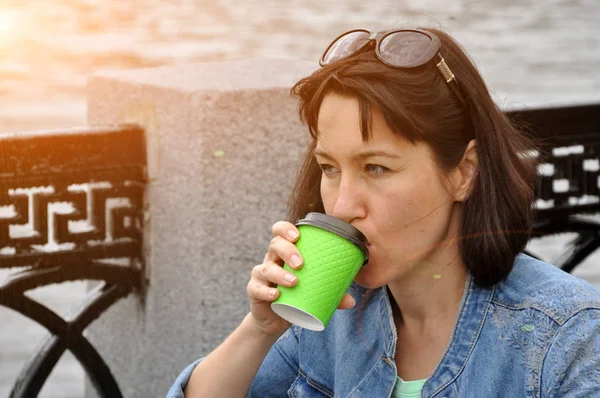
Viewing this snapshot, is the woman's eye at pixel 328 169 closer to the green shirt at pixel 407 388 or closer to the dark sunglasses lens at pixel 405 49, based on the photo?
the dark sunglasses lens at pixel 405 49

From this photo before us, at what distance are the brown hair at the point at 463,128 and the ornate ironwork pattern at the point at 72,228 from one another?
3.80 feet

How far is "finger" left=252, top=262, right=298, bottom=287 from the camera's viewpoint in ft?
6.38

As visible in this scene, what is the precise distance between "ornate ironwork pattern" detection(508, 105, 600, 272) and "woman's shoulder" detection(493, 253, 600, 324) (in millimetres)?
1651

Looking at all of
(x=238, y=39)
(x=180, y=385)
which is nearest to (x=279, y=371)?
(x=180, y=385)

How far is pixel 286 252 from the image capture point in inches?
77.1

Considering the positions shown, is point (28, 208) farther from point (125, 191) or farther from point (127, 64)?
point (127, 64)

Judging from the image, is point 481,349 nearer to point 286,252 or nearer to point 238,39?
point 286,252

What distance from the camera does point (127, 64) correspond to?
36.2 feet

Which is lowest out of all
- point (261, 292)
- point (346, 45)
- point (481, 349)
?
point (481, 349)

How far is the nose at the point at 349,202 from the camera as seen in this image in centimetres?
207

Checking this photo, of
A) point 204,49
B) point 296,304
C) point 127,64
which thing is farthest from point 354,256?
point 204,49

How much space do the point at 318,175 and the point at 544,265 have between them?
550 millimetres

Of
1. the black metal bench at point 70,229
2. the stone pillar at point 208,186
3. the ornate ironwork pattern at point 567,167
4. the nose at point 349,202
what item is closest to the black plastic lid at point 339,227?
the nose at point 349,202

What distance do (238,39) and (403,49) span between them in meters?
10.8
